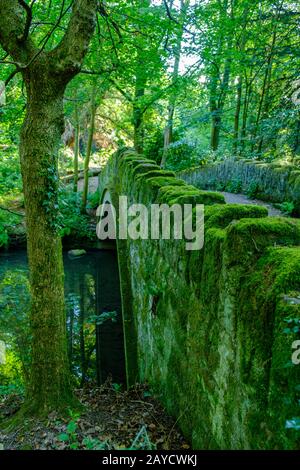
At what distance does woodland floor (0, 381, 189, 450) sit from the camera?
2922mm

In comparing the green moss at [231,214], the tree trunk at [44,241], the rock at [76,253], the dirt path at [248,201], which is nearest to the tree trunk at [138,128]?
the rock at [76,253]

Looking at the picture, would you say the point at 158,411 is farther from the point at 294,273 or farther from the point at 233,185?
the point at 233,185

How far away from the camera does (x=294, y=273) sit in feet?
5.22

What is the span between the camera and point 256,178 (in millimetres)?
7238

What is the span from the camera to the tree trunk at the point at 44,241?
138 inches

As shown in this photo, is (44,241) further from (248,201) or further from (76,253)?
(76,253)

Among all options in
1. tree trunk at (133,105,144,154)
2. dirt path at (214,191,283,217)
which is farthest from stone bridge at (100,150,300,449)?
tree trunk at (133,105,144,154)

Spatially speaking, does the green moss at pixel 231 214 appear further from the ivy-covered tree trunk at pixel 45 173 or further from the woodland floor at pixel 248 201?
the woodland floor at pixel 248 201

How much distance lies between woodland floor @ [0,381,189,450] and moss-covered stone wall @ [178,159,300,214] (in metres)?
3.57

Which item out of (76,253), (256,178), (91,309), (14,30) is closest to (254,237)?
(14,30)

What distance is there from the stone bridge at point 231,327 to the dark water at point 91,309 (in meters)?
2.26

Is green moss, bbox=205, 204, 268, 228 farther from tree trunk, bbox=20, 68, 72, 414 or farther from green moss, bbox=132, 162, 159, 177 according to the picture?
green moss, bbox=132, 162, 159, 177
